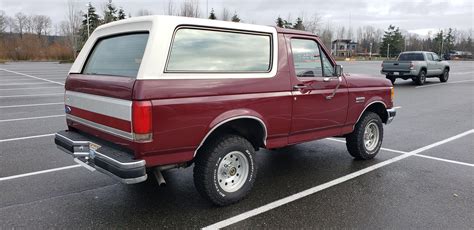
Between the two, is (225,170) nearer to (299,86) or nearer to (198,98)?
(198,98)

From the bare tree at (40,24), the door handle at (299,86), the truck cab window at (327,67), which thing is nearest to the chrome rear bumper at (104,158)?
the door handle at (299,86)

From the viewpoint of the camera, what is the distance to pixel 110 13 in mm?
61344

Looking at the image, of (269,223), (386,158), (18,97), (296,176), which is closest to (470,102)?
(386,158)

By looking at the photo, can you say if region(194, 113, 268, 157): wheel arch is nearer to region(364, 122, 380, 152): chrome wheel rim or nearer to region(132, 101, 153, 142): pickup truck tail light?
region(132, 101, 153, 142): pickup truck tail light

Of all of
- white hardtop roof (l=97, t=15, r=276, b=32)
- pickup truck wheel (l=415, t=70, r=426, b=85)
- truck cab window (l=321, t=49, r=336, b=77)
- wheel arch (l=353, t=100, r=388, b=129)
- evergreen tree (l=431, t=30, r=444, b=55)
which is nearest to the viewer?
white hardtop roof (l=97, t=15, r=276, b=32)

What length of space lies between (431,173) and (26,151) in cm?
632

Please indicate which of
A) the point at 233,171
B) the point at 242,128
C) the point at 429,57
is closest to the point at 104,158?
the point at 233,171

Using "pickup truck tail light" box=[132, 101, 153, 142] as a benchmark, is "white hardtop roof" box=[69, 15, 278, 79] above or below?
above

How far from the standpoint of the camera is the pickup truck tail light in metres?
3.38

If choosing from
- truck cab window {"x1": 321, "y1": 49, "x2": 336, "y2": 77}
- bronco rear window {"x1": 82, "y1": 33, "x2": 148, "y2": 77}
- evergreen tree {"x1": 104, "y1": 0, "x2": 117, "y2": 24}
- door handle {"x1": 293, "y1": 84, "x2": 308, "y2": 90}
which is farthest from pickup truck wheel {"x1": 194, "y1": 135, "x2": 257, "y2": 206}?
evergreen tree {"x1": 104, "y1": 0, "x2": 117, "y2": 24}

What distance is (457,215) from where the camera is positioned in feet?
13.2

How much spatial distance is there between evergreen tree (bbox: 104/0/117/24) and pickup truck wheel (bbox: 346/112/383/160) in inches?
2310

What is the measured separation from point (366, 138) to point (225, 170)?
288 centimetres

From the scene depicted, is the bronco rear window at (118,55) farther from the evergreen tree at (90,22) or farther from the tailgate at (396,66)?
the evergreen tree at (90,22)
